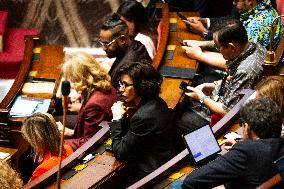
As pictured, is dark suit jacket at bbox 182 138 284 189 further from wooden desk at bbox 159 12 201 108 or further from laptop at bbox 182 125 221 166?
wooden desk at bbox 159 12 201 108

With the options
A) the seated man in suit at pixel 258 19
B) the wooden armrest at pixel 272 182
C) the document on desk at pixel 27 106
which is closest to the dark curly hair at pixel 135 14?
the seated man in suit at pixel 258 19

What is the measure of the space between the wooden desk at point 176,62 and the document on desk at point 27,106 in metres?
0.93

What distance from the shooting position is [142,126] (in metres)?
3.44

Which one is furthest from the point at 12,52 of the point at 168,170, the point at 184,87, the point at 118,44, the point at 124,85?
the point at 168,170

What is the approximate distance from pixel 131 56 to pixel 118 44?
131 millimetres

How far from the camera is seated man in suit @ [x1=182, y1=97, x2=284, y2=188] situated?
2666 millimetres

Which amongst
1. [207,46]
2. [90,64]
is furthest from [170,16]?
[90,64]

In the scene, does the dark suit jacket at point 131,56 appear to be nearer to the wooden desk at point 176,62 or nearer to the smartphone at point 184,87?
the wooden desk at point 176,62

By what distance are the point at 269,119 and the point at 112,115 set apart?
157 centimetres

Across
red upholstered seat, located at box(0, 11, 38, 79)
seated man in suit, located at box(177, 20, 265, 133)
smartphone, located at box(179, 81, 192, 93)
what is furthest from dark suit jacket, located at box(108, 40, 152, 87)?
red upholstered seat, located at box(0, 11, 38, 79)

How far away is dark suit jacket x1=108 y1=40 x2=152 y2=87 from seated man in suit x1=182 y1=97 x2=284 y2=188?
178 centimetres

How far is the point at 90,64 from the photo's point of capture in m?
4.20

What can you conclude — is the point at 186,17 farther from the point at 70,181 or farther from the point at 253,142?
the point at 253,142

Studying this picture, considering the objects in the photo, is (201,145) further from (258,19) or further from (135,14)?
(135,14)
